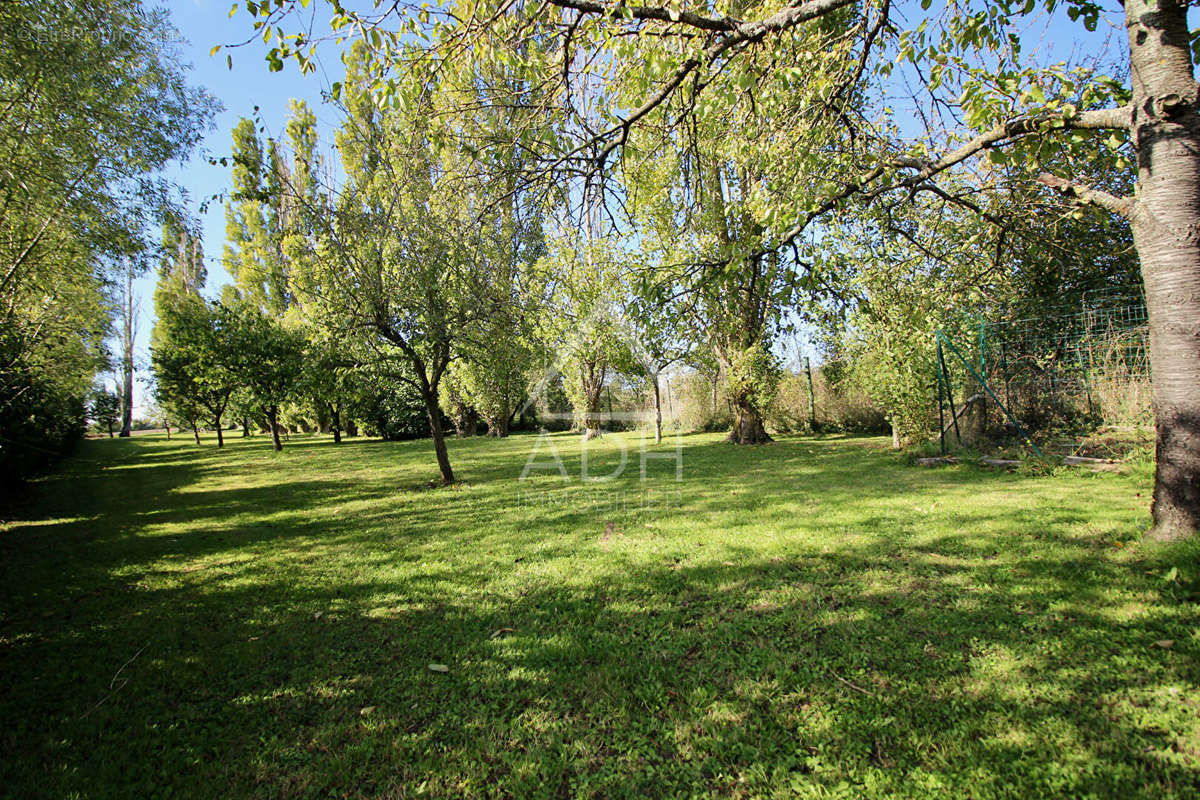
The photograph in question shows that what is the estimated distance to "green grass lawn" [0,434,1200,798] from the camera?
198cm

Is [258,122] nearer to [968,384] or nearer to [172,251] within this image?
[172,251]

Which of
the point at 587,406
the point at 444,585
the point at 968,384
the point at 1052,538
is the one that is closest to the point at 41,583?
the point at 444,585

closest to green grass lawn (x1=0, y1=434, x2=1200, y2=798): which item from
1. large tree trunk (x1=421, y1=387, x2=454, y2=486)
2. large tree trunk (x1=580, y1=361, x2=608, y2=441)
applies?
large tree trunk (x1=421, y1=387, x2=454, y2=486)

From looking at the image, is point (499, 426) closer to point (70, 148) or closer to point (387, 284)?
point (387, 284)

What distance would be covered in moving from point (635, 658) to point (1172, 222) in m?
Result: 4.79

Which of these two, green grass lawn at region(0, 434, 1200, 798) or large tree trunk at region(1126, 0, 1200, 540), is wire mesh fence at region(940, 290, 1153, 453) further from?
large tree trunk at region(1126, 0, 1200, 540)

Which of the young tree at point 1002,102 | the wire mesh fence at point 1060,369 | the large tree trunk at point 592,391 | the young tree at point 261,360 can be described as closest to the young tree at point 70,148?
the young tree at point 1002,102

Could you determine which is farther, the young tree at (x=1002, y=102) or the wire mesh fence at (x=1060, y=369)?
the wire mesh fence at (x=1060, y=369)

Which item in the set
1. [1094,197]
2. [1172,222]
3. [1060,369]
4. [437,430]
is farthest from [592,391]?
[1172,222]

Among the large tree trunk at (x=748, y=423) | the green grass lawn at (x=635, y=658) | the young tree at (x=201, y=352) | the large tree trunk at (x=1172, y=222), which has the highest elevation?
the young tree at (x=201, y=352)

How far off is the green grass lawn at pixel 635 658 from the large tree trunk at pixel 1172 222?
64 centimetres

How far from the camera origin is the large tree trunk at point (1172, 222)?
3.27 meters

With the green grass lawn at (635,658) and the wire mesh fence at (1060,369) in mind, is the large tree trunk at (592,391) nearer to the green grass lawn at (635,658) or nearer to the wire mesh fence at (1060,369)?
the wire mesh fence at (1060,369)

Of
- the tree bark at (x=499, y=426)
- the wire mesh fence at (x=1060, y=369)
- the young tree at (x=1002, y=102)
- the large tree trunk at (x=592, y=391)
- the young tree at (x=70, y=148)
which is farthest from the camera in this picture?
the tree bark at (x=499, y=426)
